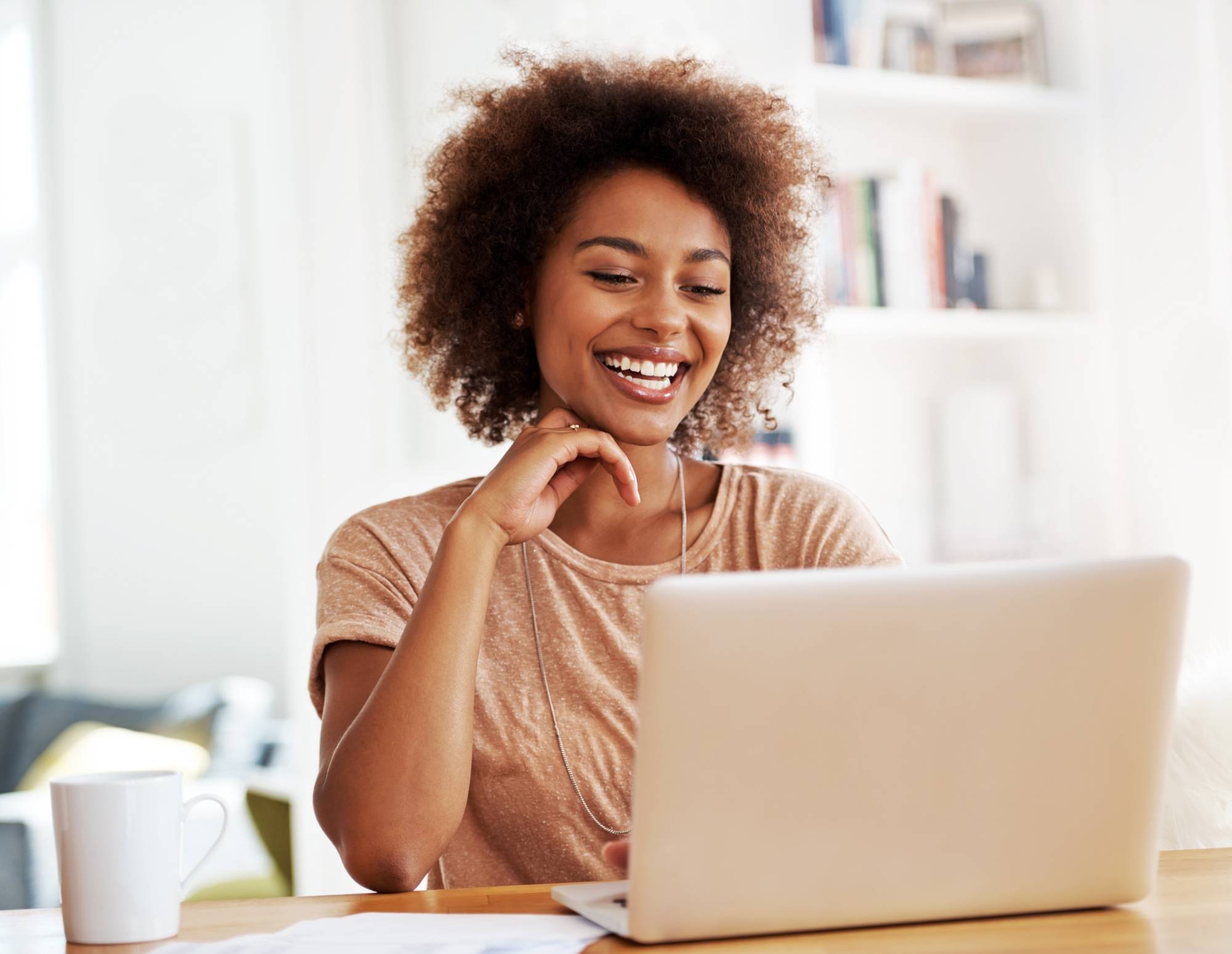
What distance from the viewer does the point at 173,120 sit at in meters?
4.38

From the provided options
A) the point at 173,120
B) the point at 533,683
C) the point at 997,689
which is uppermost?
the point at 173,120

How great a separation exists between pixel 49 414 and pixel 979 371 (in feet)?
10.1

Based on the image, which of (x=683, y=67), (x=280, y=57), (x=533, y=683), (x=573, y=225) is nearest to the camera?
(x=533, y=683)

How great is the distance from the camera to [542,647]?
1405 millimetres

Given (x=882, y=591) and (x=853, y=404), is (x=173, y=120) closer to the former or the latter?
(x=853, y=404)

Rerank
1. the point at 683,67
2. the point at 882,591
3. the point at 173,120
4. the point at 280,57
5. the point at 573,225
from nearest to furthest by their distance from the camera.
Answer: the point at 882,591
the point at 573,225
the point at 683,67
the point at 280,57
the point at 173,120

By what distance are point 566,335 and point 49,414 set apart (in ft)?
11.7

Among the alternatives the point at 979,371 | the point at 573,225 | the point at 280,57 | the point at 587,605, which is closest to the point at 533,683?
the point at 587,605

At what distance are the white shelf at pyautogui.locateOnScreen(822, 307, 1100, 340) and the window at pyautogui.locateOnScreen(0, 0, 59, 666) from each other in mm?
2960

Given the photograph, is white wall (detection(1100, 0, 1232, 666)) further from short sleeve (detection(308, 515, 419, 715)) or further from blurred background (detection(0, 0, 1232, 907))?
short sleeve (detection(308, 515, 419, 715))

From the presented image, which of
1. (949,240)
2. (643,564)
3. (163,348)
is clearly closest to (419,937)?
(643,564)

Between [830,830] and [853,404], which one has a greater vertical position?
[853,404]

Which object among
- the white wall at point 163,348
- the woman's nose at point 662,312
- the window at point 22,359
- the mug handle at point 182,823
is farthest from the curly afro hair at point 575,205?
the window at point 22,359

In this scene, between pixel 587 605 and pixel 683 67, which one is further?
pixel 683 67
